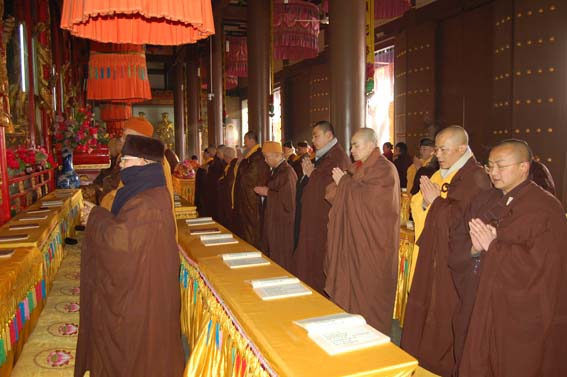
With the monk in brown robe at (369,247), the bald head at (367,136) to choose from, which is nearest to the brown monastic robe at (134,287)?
the monk in brown robe at (369,247)

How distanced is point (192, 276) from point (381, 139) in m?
9.69

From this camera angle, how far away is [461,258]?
2727 mm

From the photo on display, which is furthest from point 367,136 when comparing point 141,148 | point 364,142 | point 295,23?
point 295,23

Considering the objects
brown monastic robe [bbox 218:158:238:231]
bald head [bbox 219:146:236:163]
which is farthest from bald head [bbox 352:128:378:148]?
bald head [bbox 219:146:236:163]

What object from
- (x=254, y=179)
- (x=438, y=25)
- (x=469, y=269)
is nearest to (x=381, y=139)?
(x=438, y=25)

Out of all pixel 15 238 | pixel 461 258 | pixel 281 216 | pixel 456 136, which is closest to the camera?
pixel 461 258

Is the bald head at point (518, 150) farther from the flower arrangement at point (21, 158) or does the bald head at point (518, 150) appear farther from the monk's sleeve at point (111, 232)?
the flower arrangement at point (21, 158)

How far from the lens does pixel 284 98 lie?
54.3ft

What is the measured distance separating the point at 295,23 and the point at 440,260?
6.94 m

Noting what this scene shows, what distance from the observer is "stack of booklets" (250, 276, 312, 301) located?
85.2 inches

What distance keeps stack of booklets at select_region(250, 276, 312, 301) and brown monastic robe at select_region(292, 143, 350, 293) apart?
1.98 metres

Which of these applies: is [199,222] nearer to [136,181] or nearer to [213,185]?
[136,181]

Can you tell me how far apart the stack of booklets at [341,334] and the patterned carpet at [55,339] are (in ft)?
5.67

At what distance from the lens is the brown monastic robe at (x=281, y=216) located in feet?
17.3
